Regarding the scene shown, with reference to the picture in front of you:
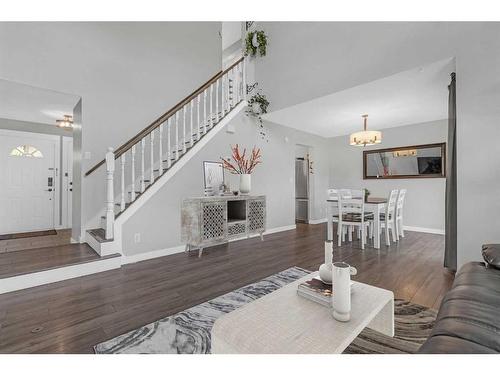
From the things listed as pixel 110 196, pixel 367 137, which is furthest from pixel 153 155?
pixel 367 137

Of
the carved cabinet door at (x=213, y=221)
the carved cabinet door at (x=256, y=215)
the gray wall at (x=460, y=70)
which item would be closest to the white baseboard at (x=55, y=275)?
the carved cabinet door at (x=213, y=221)

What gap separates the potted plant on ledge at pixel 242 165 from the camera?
4145 mm

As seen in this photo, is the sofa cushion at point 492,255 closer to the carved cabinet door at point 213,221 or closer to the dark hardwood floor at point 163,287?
the dark hardwood floor at point 163,287

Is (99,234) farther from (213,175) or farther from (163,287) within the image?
(213,175)

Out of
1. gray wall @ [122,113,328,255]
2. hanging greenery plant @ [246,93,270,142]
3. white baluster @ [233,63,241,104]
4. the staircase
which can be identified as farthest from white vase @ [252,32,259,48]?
gray wall @ [122,113,328,255]

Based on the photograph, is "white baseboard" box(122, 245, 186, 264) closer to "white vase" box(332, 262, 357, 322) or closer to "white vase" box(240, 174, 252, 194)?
"white vase" box(240, 174, 252, 194)

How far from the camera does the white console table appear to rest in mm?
3441
